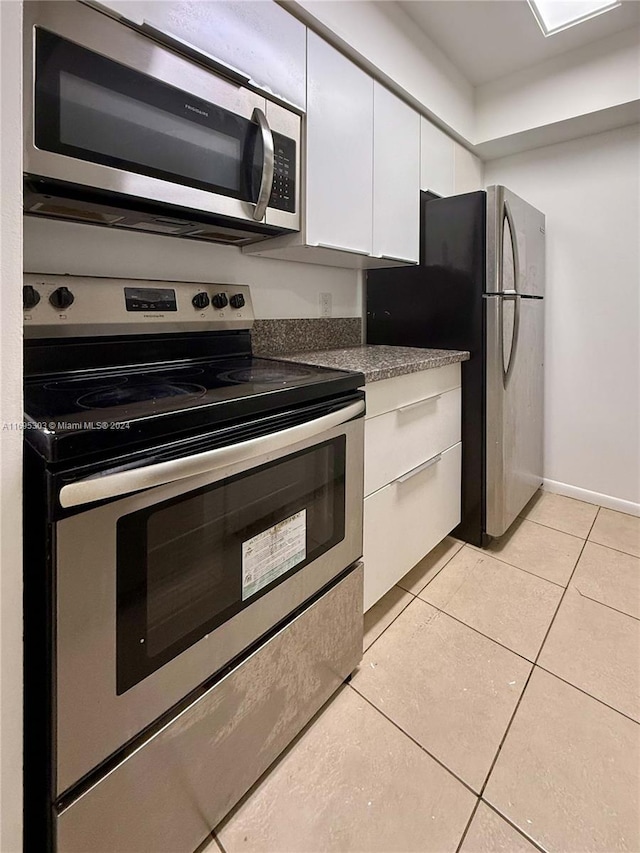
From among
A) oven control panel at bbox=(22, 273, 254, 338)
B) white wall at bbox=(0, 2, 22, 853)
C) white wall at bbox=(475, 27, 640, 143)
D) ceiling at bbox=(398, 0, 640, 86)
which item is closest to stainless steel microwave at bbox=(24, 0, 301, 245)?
oven control panel at bbox=(22, 273, 254, 338)

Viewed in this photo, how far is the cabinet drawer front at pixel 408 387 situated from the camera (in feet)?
4.65

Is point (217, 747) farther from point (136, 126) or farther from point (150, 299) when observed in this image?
point (136, 126)

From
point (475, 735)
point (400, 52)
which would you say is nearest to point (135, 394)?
point (475, 735)

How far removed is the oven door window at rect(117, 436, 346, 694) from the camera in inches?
29.9

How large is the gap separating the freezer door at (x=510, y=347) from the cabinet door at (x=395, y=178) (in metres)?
0.34

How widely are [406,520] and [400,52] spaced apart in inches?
74.7

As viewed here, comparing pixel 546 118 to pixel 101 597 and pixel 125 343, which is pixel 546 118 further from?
pixel 101 597

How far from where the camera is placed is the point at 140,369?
4.25 feet

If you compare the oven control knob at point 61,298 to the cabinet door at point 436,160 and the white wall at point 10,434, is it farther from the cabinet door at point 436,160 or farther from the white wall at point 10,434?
the cabinet door at point 436,160

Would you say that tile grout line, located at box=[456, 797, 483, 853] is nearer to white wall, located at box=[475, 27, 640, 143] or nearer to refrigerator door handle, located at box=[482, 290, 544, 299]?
refrigerator door handle, located at box=[482, 290, 544, 299]

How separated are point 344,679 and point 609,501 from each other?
2.05 m

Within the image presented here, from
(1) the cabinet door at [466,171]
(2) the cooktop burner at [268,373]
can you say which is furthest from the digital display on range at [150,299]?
(1) the cabinet door at [466,171]

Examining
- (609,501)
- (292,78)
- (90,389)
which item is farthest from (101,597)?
(609,501)

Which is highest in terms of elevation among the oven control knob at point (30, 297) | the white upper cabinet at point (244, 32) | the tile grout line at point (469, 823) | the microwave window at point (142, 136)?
the white upper cabinet at point (244, 32)
